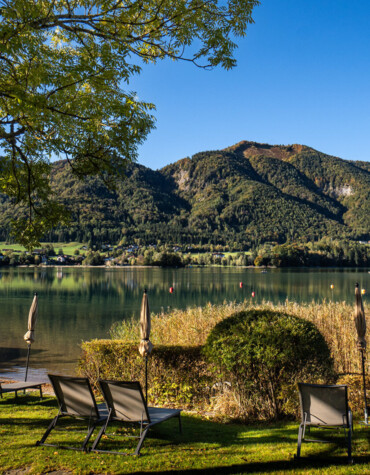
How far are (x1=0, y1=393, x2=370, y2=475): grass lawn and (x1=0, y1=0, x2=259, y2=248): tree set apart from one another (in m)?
3.63

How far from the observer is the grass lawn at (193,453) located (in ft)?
14.4

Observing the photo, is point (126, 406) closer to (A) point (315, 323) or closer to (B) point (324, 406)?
(B) point (324, 406)

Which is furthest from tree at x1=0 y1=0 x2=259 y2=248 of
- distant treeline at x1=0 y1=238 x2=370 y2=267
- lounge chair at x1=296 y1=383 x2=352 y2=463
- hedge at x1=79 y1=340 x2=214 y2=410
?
distant treeline at x1=0 y1=238 x2=370 y2=267

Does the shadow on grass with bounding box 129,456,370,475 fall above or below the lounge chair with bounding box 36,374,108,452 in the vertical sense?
below

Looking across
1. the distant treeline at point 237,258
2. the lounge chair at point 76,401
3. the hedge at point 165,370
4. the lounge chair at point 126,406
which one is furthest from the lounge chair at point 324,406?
the distant treeline at point 237,258

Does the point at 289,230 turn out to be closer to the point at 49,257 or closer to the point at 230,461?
the point at 49,257

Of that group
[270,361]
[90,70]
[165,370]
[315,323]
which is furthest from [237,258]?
[90,70]

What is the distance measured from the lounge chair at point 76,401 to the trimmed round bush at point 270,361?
2.25m

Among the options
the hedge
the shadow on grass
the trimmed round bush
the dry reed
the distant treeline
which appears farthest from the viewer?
the distant treeline

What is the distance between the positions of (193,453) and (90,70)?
493 cm

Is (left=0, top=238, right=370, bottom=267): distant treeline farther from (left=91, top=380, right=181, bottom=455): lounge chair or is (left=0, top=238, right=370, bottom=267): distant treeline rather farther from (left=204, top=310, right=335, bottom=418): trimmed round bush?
(left=91, top=380, right=181, bottom=455): lounge chair

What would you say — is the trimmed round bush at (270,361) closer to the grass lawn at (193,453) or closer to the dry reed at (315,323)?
the grass lawn at (193,453)

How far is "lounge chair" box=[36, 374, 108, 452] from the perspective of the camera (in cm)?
495

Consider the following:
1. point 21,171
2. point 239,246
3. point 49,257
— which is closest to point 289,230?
point 239,246
